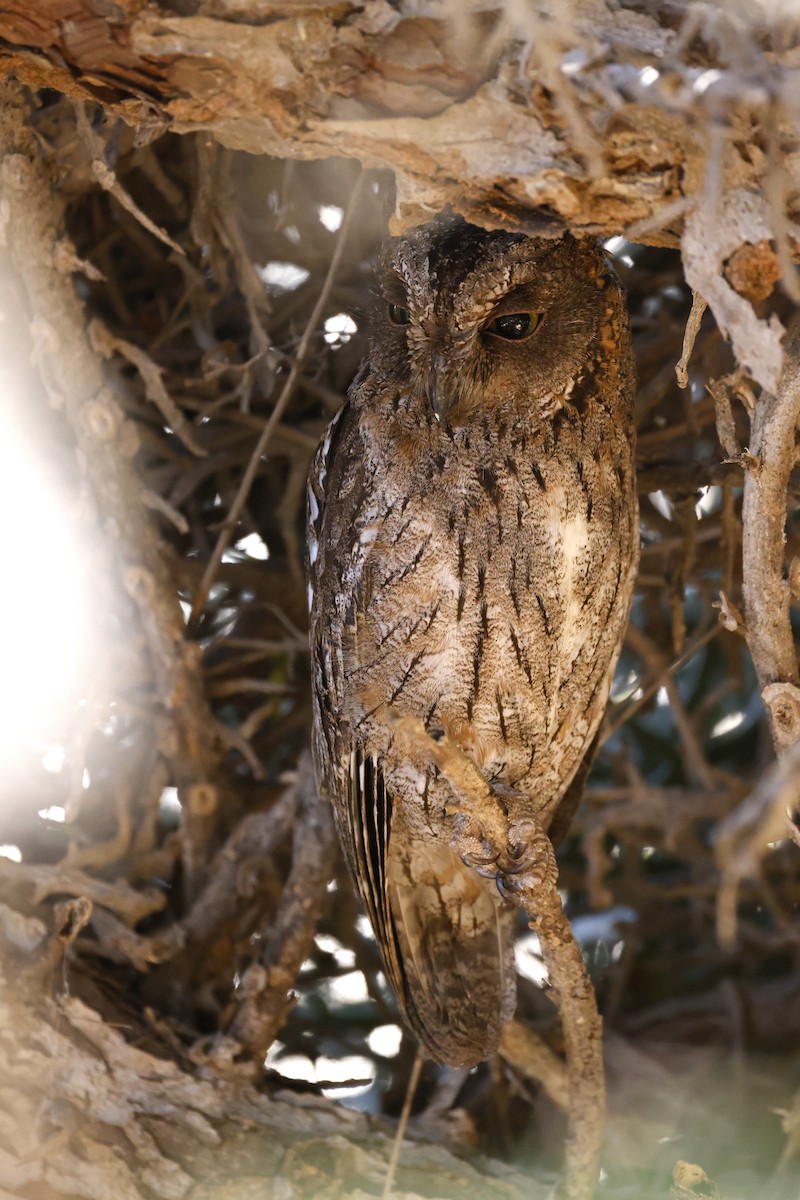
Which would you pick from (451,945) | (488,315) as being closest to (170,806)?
(451,945)

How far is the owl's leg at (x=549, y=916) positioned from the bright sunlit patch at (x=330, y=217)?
1.03m

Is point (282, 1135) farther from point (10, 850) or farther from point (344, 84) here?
point (344, 84)

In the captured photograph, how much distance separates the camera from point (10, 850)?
193 cm

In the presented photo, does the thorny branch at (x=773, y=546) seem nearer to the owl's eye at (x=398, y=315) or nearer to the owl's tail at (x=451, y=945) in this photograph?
the owl's eye at (x=398, y=315)

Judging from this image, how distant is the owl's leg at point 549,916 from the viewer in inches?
53.1

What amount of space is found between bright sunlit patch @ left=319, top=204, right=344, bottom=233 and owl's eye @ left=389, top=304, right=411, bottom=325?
21.4 inches

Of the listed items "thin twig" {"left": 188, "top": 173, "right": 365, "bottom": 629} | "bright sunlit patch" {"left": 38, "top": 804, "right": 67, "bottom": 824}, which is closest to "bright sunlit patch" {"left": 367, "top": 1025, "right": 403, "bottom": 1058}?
"bright sunlit patch" {"left": 38, "top": 804, "right": 67, "bottom": 824}

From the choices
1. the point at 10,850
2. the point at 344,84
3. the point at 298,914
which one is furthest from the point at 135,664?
the point at 344,84

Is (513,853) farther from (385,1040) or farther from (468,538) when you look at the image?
(385,1040)

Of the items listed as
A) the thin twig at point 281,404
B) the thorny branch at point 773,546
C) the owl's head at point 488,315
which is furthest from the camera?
the thin twig at point 281,404

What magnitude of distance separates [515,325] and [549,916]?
2.60ft

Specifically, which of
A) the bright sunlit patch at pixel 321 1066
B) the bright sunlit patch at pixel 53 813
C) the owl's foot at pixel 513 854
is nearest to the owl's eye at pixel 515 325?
the owl's foot at pixel 513 854

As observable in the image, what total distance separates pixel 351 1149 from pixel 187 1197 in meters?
0.27

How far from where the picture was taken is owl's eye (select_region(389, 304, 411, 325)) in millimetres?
1536
